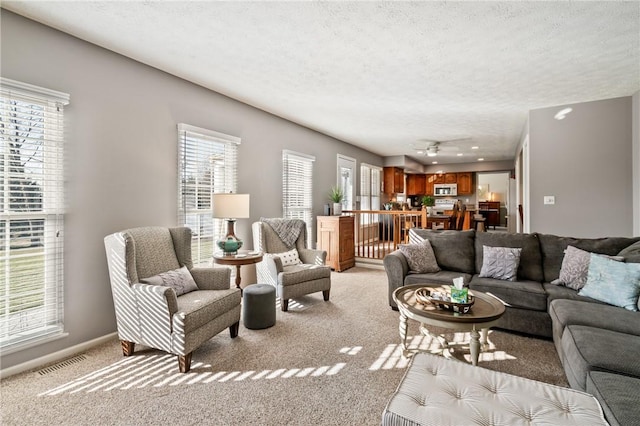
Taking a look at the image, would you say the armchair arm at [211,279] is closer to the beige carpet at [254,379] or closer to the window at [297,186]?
the beige carpet at [254,379]

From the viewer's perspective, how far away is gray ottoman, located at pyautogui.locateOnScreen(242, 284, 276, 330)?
313cm

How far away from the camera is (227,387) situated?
2.14 m

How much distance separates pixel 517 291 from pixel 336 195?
3760mm

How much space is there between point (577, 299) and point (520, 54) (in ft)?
7.47

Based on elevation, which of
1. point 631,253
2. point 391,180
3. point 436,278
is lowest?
point 436,278

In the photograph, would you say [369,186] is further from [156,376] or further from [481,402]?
[481,402]

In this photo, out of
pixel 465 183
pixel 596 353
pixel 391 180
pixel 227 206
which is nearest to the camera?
pixel 596 353

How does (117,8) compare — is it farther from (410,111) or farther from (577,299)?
(577,299)

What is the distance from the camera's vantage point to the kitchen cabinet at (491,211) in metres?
11.7

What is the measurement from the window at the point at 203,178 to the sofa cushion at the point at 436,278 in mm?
2442

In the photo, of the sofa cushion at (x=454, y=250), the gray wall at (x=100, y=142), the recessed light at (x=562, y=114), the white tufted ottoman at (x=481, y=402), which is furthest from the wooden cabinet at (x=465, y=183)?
the white tufted ottoman at (x=481, y=402)

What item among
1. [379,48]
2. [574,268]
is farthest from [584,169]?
[379,48]

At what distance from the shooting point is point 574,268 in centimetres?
298

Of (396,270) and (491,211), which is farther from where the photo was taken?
(491,211)
